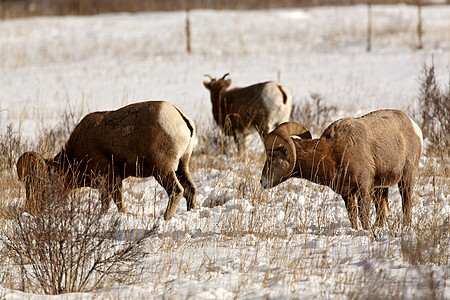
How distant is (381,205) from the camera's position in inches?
243

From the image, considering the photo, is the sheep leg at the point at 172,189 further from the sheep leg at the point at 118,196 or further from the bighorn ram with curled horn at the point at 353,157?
the bighorn ram with curled horn at the point at 353,157

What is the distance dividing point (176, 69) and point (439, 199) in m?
13.5

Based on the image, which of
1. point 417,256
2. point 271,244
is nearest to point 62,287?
point 271,244

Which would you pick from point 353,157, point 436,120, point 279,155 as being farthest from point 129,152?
point 436,120

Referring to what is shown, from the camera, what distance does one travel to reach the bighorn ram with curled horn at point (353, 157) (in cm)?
565

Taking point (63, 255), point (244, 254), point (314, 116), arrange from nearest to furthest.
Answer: point (63, 255)
point (244, 254)
point (314, 116)

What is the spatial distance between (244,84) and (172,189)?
10.2 meters

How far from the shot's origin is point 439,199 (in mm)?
6633

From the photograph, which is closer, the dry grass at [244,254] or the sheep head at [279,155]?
the dry grass at [244,254]

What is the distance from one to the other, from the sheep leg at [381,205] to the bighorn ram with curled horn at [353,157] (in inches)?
0.6

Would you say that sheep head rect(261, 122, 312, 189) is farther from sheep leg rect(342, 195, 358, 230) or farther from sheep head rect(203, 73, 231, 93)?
sheep head rect(203, 73, 231, 93)

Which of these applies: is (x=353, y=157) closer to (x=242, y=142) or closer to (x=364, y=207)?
(x=364, y=207)

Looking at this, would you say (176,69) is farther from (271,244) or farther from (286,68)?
(271,244)

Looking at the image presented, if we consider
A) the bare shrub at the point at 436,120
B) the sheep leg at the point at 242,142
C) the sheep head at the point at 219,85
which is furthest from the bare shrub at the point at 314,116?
the bare shrub at the point at 436,120
